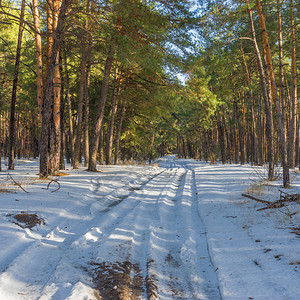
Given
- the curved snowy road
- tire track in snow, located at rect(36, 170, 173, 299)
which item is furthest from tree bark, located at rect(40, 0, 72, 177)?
tire track in snow, located at rect(36, 170, 173, 299)

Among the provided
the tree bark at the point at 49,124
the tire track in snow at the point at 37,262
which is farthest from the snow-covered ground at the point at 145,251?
the tree bark at the point at 49,124

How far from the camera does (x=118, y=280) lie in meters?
3.41

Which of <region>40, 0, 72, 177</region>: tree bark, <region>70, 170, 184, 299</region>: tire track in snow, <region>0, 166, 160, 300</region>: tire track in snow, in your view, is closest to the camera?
<region>0, 166, 160, 300</region>: tire track in snow

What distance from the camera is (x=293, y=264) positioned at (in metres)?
3.73

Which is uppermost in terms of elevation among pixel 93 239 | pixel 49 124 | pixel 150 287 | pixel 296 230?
pixel 49 124

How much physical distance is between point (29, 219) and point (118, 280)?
303 cm

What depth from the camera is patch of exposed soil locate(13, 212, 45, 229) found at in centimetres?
534

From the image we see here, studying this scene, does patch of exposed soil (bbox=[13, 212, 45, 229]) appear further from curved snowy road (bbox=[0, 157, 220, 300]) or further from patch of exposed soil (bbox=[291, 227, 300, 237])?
patch of exposed soil (bbox=[291, 227, 300, 237])

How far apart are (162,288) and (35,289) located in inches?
60.7

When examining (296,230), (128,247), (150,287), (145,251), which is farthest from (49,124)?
(296,230)

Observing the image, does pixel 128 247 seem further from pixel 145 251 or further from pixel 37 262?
pixel 37 262

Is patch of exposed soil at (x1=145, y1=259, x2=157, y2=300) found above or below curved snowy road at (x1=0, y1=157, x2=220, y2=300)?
below

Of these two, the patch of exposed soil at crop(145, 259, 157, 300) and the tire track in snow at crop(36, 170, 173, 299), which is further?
the tire track in snow at crop(36, 170, 173, 299)

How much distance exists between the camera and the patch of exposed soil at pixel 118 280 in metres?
3.12
